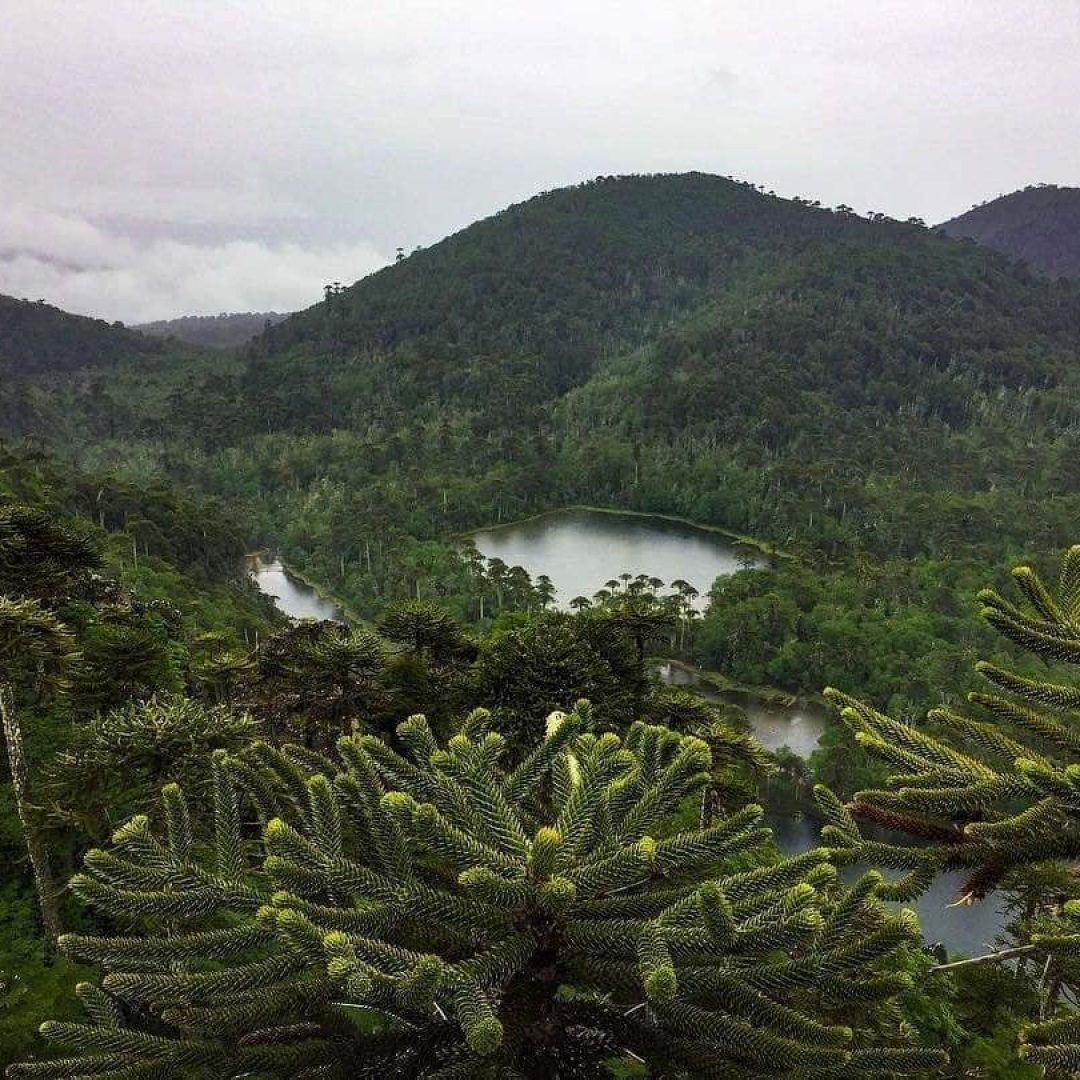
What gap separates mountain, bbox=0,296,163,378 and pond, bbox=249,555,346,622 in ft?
426

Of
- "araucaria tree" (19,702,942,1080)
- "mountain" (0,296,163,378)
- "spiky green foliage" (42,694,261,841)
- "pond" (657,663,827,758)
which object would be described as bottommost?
"pond" (657,663,827,758)

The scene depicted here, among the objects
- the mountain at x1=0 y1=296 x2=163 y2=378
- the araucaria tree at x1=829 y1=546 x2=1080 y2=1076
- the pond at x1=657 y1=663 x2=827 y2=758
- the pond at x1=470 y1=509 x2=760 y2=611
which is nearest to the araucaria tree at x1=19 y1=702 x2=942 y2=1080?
the araucaria tree at x1=829 y1=546 x2=1080 y2=1076

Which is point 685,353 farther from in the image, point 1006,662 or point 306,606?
point 1006,662

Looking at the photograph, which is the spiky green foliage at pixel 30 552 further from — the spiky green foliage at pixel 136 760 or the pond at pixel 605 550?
the pond at pixel 605 550

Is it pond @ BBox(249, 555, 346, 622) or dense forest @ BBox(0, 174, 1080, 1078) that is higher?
dense forest @ BBox(0, 174, 1080, 1078)

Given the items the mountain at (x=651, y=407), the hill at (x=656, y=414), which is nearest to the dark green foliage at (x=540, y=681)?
the hill at (x=656, y=414)

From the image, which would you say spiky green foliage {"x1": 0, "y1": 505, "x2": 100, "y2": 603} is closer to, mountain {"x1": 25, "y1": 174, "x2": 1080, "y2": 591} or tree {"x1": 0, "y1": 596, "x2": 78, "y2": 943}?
tree {"x1": 0, "y1": 596, "x2": 78, "y2": 943}

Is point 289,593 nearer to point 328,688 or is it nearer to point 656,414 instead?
point 328,688

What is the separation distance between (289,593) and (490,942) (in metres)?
65.1

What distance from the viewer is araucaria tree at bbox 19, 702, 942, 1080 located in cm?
357

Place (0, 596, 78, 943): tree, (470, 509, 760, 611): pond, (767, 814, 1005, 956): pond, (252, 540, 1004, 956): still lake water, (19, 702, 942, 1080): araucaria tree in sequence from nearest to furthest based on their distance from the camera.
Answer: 1. (19, 702, 942, 1080): araucaria tree
2. (0, 596, 78, 943): tree
3. (767, 814, 1005, 956): pond
4. (252, 540, 1004, 956): still lake water
5. (470, 509, 760, 611): pond

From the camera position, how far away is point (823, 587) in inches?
2101

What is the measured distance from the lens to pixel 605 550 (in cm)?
7525

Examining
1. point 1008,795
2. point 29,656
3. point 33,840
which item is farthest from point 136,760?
point 1008,795
